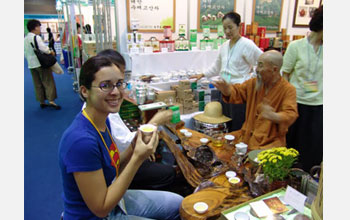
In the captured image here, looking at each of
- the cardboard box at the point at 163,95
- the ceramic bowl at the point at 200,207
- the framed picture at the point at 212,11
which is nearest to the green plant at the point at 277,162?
the ceramic bowl at the point at 200,207

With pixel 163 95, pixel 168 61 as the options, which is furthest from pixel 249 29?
pixel 163 95

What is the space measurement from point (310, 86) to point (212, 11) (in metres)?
2.40

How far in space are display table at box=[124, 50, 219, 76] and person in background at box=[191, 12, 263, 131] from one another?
80 centimetres

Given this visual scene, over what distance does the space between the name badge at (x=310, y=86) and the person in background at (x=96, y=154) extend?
176 cm

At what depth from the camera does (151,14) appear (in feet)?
11.8

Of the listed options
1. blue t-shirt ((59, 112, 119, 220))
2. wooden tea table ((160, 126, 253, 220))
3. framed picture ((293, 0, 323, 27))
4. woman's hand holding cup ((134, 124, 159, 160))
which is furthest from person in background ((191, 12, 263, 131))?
framed picture ((293, 0, 323, 27))

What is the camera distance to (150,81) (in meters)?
3.13

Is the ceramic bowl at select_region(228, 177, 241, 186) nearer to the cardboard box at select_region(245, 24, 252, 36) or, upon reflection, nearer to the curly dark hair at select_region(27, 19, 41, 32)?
the cardboard box at select_region(245, 24, 252, 36)

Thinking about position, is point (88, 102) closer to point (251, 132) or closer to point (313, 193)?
point (313, 193)

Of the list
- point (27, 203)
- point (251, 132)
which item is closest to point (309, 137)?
point (251, 132)

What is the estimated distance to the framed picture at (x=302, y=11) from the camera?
4863 millimetres

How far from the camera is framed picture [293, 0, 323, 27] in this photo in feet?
16.0

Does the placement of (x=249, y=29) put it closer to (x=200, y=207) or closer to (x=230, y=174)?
(x=230, y=174)

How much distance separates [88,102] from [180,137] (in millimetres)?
1140
